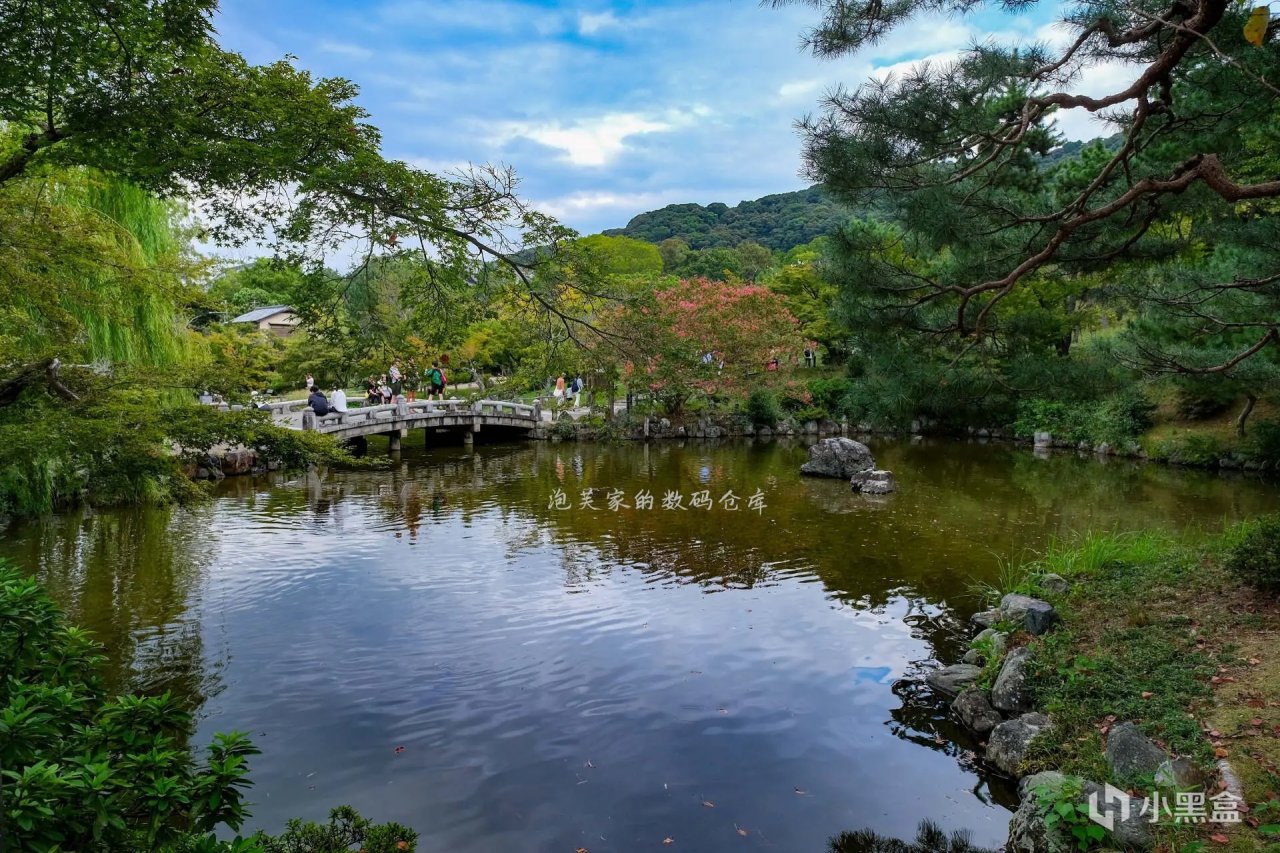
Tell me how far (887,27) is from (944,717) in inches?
198

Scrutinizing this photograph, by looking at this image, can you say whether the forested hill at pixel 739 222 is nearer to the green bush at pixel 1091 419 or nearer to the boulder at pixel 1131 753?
the green bush at pixel 1091 419

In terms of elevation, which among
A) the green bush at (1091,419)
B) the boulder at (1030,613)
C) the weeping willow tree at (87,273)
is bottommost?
the boulder at (1030,613)

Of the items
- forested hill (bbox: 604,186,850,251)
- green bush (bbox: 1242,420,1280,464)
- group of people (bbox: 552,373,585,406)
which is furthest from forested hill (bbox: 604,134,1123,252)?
green bush (bbox: 1242,420,1280,464)

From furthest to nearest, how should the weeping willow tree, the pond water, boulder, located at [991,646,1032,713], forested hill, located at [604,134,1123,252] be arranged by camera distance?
forested hill, located at [604,134,1123,252] < the weeping willow tree < boulder, located at [991,646,1032,713] < the pond water

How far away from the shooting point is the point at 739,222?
228ft

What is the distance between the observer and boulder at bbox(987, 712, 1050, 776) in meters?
4.62

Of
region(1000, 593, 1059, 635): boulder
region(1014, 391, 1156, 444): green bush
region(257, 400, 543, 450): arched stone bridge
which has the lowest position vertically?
region(1000, 593, 1059, 635): boulder

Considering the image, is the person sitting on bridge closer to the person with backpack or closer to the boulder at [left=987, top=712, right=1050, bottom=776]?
the person with backpack

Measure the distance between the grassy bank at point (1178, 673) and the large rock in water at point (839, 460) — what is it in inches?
345

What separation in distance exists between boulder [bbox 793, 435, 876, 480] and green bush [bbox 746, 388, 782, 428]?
6987 mm

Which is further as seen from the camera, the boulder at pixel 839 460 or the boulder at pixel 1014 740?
the boulder at pixel 839 460

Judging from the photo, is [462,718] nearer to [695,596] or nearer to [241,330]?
→ [695,596]

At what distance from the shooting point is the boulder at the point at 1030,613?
226 inches

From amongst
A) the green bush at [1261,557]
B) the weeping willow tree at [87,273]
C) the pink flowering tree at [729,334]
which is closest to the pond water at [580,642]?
the green bush at [1261,557]
